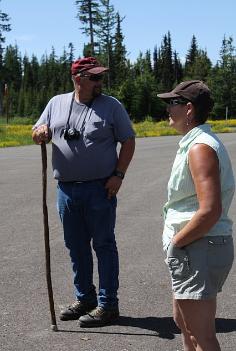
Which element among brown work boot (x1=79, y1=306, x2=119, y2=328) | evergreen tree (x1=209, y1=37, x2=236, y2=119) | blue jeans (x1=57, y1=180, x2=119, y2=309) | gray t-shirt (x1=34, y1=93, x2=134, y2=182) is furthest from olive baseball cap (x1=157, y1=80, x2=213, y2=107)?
evergreen tree (x1=209, y1=37, x2=236, y2=119)

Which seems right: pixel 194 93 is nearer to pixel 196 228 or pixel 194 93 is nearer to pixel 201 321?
pixel 196 228

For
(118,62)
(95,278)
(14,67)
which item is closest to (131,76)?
(118,62)

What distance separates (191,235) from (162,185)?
9848 millimetres

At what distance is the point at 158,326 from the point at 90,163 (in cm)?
133

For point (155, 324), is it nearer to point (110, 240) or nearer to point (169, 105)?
point (110, 240)

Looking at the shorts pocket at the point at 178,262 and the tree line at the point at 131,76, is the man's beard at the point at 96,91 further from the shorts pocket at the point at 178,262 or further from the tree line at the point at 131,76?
the tree line at the point at 131,76

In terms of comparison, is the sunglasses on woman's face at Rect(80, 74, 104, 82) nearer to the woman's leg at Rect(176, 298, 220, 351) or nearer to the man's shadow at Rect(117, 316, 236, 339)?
the man's shadow at Rect(117, 316, 236, 339)

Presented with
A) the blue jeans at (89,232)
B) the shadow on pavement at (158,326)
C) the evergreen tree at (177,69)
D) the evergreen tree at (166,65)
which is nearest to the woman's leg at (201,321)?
the shadow on pavement at (158,326)

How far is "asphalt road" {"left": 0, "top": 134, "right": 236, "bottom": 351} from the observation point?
13.8 feet

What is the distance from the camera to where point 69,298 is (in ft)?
16.9

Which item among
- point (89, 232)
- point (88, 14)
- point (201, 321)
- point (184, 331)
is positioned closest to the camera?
point (201, 321)

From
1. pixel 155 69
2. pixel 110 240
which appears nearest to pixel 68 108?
pixel 110 240

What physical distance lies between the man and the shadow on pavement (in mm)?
99

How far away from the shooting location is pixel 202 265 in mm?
2869
